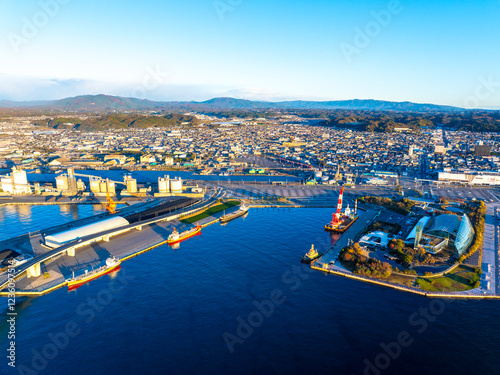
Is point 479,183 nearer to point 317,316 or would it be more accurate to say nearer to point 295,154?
point 295,154

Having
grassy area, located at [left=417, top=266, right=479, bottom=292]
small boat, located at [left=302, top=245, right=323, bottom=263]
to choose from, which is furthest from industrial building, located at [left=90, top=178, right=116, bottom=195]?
grassy area, located at [left=417, top=266, right=479, bottom=292]

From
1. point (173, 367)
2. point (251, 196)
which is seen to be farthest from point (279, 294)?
point (251, 196)

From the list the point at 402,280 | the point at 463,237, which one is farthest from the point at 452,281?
the point at 463,237

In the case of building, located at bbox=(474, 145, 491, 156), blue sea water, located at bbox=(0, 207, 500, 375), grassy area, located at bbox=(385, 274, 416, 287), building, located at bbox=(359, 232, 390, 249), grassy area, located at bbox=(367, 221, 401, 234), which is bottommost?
blue sea water, located at bbox=(0, 207, 500, 375)

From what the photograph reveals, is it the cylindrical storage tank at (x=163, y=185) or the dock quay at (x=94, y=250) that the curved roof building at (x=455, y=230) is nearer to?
the dock quay at (x=94, y=250)

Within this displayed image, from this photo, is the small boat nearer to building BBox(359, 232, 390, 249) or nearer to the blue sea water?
the blue sea water

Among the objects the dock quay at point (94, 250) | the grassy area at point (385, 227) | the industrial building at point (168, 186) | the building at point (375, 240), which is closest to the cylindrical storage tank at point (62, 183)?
the industrial building at point (168, 186)
